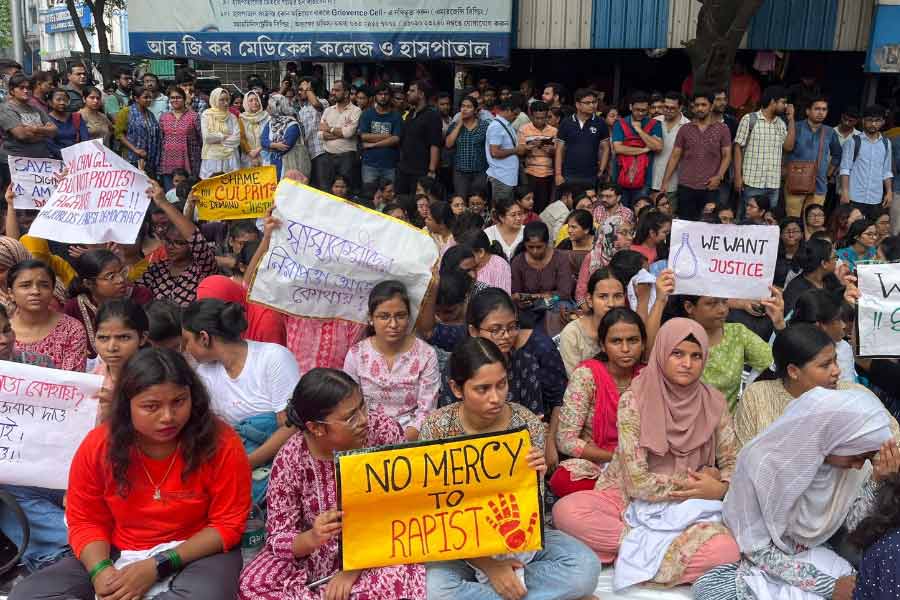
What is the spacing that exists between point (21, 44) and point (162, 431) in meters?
24.0

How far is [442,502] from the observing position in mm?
3432

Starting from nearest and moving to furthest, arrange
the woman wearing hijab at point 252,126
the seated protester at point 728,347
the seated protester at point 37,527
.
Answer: the seated protester at point 37,527
the seated protester at point 728,347
the woman wearing hijab at point 252,126

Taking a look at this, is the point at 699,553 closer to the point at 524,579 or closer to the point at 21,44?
the point at 524,579

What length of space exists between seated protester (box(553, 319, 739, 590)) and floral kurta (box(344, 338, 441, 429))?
3.02 feet

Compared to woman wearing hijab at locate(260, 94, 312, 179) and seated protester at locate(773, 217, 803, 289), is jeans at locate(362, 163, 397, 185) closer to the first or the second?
woman wearing hijab at locate(260, 94, 312, 179)

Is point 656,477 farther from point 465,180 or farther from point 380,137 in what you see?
point 380,137

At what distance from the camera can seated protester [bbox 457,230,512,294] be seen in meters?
6.30

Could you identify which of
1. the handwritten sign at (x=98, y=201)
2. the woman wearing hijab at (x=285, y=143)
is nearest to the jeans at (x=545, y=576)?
the handwritten sign at (x=98, y=201)

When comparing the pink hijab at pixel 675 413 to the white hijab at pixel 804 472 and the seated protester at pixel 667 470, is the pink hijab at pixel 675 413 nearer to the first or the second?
the seated protester at pixel 667 470

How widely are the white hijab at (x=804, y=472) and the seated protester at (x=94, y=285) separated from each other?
3.69m

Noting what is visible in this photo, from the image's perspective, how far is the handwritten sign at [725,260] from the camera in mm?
5246

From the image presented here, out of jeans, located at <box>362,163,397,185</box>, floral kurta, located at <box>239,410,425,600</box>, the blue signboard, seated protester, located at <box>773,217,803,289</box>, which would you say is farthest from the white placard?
the blue signboard

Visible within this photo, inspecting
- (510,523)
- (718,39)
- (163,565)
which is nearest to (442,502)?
(510,523)

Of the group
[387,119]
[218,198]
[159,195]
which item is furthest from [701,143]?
[159,195]
